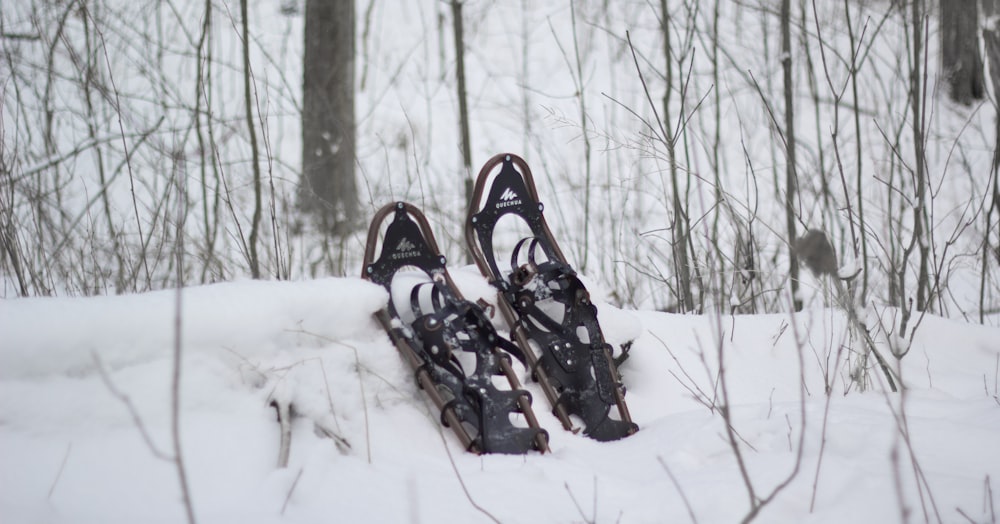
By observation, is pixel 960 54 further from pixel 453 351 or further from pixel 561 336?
pixel 453 351

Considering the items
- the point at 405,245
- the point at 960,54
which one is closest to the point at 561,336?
the point at 405,245

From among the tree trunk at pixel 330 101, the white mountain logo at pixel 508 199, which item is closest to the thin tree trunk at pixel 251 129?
the white mountain logo at pixel 508 199

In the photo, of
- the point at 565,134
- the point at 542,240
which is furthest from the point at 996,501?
the point at 565,134

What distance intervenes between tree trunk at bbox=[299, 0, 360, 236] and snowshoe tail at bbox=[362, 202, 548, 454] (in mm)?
3195

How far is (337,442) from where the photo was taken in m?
1.62

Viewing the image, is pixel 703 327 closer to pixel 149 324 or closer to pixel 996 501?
pixel 996 501

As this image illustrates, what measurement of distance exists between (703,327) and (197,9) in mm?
7578

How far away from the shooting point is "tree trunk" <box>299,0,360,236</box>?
530 cm

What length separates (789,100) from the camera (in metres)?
3.56

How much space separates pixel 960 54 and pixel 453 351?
263 inches

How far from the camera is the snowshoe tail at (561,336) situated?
6.71 ft

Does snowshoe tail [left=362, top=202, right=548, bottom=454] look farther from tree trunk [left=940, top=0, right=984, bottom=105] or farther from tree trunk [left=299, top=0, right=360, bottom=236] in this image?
tree trunk [left=940, top=0, right=984, bottom=105]

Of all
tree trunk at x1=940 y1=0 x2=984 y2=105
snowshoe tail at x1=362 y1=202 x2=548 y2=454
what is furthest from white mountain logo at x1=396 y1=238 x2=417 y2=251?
tree trunk at x1=940 y1=0 x2=984 y2=105

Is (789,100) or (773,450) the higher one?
(789,100)
